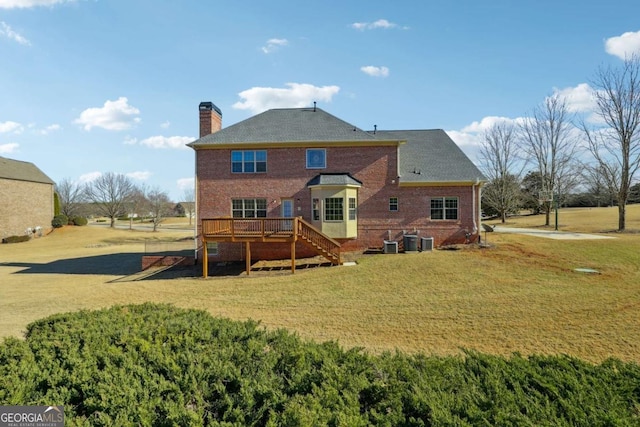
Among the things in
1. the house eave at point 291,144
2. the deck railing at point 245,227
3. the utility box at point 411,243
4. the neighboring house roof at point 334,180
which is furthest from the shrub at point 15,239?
the utility box at point 411,243

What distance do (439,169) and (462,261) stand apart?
23.6 ft

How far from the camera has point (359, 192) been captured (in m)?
20.4

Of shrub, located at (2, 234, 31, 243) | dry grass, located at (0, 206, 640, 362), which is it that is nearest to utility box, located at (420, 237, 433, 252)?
dry grass, located at (0, 206, 640, 362)

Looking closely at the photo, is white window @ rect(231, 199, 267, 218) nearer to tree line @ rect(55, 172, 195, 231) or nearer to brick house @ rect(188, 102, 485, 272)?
brick house @ rect(188, 102, 485, 272)

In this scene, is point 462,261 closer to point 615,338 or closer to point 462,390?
point 615,338

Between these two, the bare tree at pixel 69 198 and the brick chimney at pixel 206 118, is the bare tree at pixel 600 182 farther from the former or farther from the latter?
the bare tree at pixel 69 198

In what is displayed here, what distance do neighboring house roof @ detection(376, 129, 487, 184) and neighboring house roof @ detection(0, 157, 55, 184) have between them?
42.4 metres

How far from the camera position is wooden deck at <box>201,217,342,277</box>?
55.1 feet

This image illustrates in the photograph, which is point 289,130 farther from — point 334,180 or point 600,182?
point 600,182

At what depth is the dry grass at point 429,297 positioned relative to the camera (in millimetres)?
8523

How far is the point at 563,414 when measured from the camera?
351cm

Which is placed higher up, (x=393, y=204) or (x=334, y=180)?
(x=334, y=180)

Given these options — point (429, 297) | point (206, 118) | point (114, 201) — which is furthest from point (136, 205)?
point (429, 297)

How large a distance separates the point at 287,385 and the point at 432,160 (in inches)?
810
